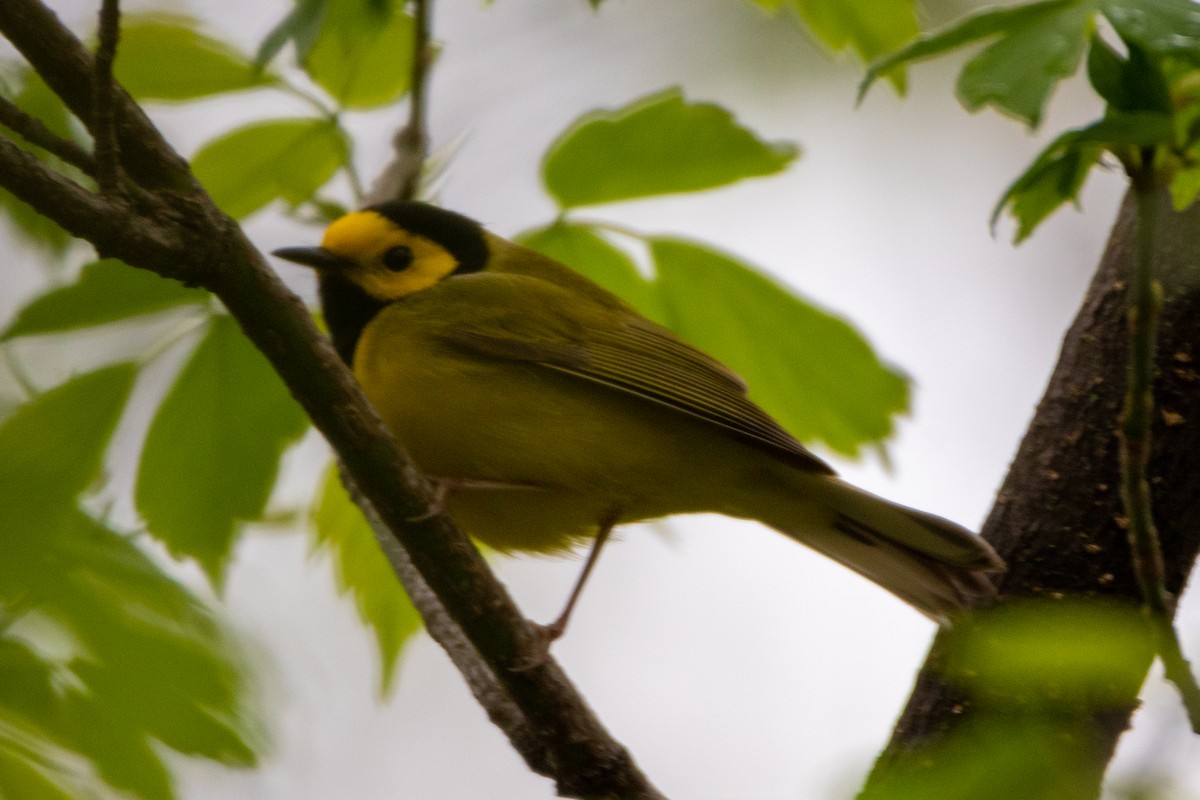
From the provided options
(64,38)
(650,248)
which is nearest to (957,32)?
(64,38)

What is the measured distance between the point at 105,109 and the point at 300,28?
494 mm

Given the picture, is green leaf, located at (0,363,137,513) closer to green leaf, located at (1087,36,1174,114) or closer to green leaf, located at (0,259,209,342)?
green leaf, located at (0,259,209,342)

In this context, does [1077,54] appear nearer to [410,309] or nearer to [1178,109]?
[1178,109]

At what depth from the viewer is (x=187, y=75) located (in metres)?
3.19

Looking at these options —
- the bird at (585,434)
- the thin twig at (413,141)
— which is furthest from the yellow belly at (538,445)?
the thin twig at (413,141)

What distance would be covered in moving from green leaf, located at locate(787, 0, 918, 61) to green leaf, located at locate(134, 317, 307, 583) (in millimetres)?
1578

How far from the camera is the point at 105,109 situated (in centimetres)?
205

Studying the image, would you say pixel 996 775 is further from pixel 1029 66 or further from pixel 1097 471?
pixel 1097 471

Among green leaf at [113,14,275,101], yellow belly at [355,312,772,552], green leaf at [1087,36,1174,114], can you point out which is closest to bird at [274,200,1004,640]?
yellow belly at [355,312,772,552]

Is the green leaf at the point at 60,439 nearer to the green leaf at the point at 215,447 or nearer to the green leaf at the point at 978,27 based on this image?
the green leaf at the point at 215,447

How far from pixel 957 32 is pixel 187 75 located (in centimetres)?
218

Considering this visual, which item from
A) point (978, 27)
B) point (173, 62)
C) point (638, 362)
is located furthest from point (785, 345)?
point (978, 27)

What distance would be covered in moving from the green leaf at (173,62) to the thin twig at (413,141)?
44cm

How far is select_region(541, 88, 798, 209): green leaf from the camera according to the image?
10.8ft
